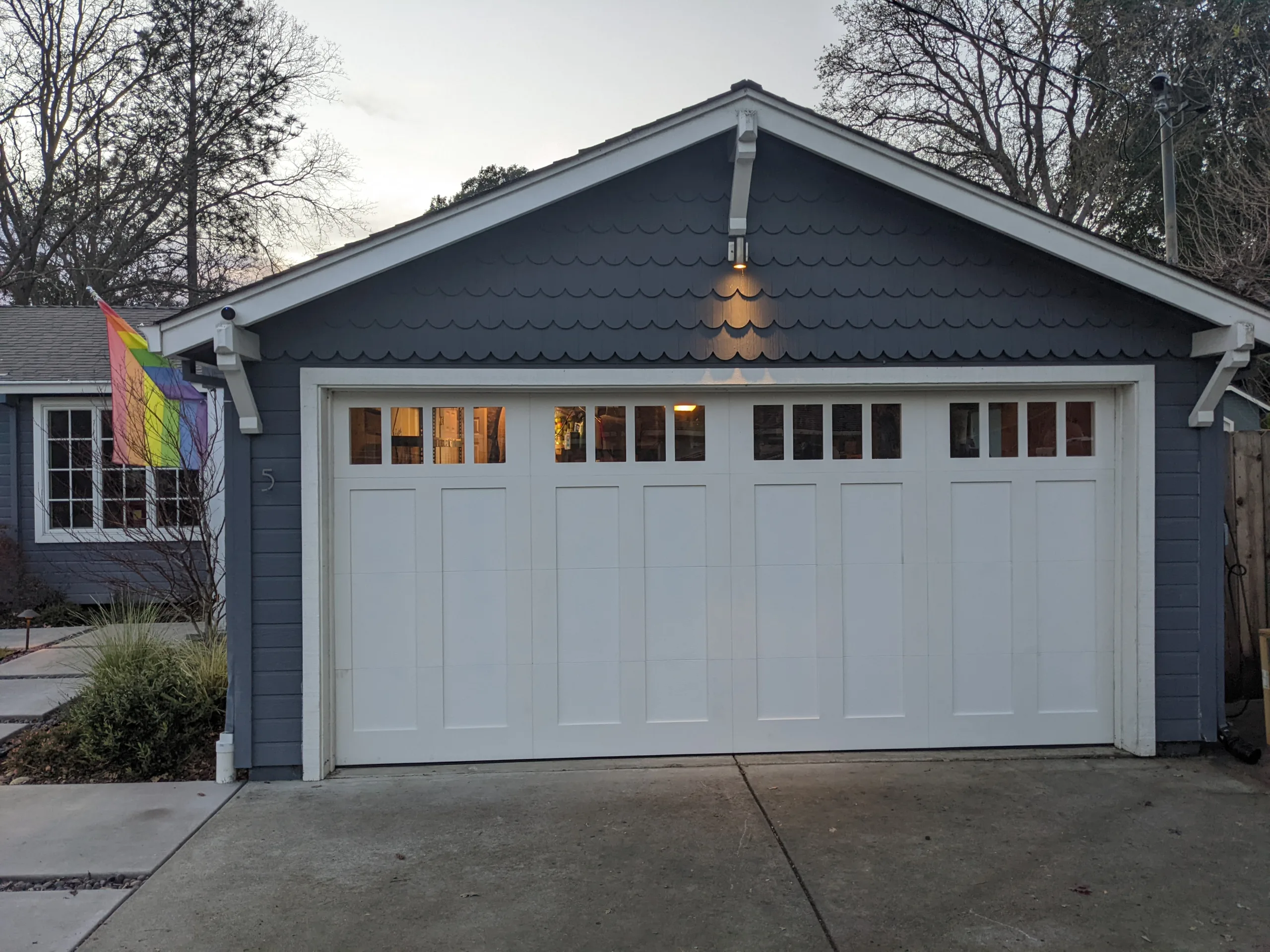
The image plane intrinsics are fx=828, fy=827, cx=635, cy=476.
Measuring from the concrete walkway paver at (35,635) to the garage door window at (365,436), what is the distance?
4.83 meters

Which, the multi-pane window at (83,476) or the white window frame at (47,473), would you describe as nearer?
the multi-pane window at (83,476)

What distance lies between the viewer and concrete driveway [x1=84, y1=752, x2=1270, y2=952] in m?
2.90

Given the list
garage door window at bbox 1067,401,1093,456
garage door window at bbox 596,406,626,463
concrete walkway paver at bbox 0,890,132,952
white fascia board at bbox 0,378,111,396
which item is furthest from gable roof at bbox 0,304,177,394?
garage door window at bbox 1067,401,1093,456

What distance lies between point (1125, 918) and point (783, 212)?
140 inches

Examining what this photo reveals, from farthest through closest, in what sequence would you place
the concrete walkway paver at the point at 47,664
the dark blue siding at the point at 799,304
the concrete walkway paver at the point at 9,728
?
the concrete walkway paver at the point at 47,664, the concrete walkway paver at the point at 9,728, the dark blue siding at the point at 799,304

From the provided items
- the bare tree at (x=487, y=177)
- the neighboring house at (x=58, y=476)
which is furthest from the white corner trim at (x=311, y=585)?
the bare tree at (x=487, y=177)

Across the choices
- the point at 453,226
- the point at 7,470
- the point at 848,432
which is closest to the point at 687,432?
the point at 848,432

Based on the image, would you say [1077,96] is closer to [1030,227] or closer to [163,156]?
[1030,227]

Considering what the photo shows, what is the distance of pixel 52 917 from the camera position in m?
3.04

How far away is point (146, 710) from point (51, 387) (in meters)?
5.71

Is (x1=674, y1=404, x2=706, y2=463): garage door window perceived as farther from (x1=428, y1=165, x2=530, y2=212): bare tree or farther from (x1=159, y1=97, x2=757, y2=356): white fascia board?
(x1=428, y1=165, x2=530, y2=212): bare tree

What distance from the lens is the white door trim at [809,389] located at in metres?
4.38

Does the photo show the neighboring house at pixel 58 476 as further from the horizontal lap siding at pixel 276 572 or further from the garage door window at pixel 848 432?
the garage door window at pixel 848 432

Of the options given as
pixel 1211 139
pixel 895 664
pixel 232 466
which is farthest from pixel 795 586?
pixel 1211 139
